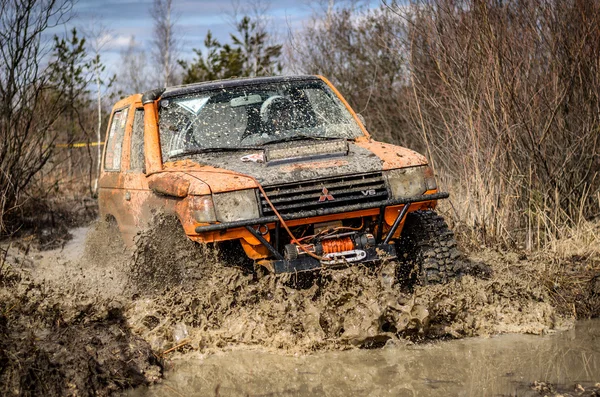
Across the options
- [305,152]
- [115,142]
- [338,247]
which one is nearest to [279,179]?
[305,152]

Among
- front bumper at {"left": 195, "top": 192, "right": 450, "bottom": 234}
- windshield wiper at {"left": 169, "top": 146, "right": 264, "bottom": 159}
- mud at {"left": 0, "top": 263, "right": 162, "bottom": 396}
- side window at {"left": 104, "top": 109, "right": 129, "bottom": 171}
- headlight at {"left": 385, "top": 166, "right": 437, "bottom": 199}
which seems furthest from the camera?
side window at {"left": 104, "top": 109, "right": 129, "bottom": 171}

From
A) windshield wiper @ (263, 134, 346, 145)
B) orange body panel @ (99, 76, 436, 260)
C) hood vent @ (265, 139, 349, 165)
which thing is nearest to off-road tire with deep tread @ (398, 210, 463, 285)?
orange body panel @ (99, 76, 436, 260)

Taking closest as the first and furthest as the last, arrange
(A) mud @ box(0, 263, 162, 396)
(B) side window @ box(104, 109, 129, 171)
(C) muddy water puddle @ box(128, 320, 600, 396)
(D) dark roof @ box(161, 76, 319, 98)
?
(A) mud @ box(0, 263, 162, 396)
(C) muddy water puddle @ box(128, 320, 600, 396)
(D) dark roof @ box(161, 76, 319, 98)
(B) side window @ box(104, 109, 129, 171)

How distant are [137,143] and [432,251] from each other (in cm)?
244

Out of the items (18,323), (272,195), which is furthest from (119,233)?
(272,195)

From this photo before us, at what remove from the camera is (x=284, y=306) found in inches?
201

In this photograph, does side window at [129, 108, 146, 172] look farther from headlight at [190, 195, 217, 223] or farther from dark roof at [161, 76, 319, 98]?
headlight at [190, 195, 217, 223]

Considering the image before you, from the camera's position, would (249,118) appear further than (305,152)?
Yes

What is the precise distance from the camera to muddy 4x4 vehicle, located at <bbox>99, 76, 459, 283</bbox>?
4965 millimetres

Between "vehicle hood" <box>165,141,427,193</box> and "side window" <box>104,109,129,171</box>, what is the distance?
43.3 inches

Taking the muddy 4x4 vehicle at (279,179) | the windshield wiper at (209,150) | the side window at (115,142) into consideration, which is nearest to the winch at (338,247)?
the muddy 4x4 vehicle at (279,179)

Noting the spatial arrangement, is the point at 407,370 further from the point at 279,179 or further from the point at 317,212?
the point at 279,179

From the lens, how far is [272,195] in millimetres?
4992

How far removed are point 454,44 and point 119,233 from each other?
3.51 meters
